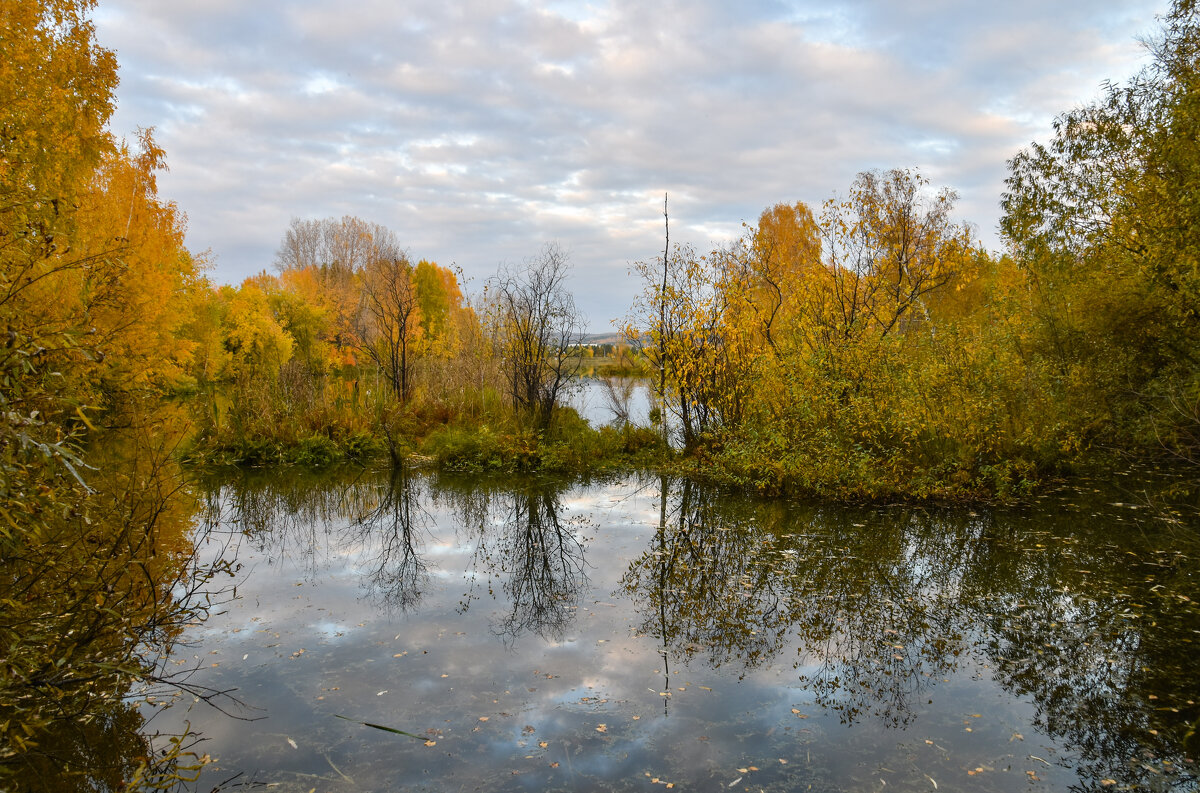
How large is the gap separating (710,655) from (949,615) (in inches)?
89.3

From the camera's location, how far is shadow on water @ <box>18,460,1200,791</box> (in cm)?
409

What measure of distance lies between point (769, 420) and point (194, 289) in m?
25.6

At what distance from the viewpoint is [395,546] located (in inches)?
342

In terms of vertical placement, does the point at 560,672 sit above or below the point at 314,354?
below

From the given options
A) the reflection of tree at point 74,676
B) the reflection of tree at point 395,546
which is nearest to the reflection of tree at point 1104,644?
the reflection of tree at point 395,546

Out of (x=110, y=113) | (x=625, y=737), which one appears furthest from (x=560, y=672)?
(x=110, y=113)

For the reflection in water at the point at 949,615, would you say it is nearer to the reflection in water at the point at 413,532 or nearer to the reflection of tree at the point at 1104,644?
the reflection of tree at the point at 1104,644

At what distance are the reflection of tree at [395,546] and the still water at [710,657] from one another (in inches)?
1.9

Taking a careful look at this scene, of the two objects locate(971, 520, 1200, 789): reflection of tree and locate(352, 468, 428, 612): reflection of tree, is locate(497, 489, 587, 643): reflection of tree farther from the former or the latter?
locate(971, 520, 1200, 789): reflection of tree

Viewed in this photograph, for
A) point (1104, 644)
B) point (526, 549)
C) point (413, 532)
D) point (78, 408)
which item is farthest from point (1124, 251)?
point (78, 408)

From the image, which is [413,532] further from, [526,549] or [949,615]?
[949,615]

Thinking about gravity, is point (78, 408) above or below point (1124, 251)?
below

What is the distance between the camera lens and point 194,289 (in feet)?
92.6

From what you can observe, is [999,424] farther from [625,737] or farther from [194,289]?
[194,289]
